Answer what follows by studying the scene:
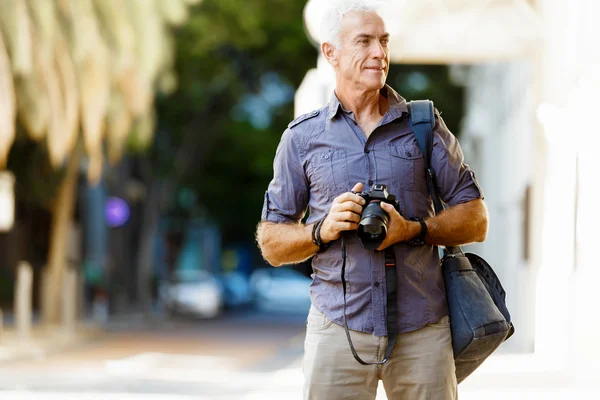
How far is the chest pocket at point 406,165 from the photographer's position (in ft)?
10.8

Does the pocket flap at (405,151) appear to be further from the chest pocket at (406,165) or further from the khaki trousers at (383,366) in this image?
the khaki trousers at (383,366)

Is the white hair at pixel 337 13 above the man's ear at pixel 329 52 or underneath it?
above

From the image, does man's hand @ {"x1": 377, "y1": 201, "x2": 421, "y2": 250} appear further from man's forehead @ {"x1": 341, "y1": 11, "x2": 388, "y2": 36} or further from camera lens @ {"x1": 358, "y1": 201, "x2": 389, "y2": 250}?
man's forehead @ {"x1": 341, "y1": 11, "x2": 388, "y2": 36}

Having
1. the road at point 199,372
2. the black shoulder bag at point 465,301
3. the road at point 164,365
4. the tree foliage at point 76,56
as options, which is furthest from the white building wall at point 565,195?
the tree foliage at point 76,56

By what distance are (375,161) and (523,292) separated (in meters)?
11.6

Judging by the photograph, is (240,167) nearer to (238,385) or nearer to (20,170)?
(20,170)

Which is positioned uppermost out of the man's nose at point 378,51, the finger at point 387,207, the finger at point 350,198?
the man's nose at point 378,51

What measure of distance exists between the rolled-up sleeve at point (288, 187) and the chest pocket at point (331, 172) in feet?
0.25

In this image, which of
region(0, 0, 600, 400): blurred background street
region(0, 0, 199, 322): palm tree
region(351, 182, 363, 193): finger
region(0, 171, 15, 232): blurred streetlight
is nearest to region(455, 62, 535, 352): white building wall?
region(0, 0, 600, 400): blurred background street

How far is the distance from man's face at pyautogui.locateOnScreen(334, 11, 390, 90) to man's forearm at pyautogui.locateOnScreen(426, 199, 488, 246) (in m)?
0.46

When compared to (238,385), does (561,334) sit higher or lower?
higher

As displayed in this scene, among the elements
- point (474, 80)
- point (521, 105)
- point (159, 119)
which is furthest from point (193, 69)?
point (521, 105)

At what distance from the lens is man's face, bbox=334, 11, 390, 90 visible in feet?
11.0

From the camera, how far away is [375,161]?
10.8 ft
